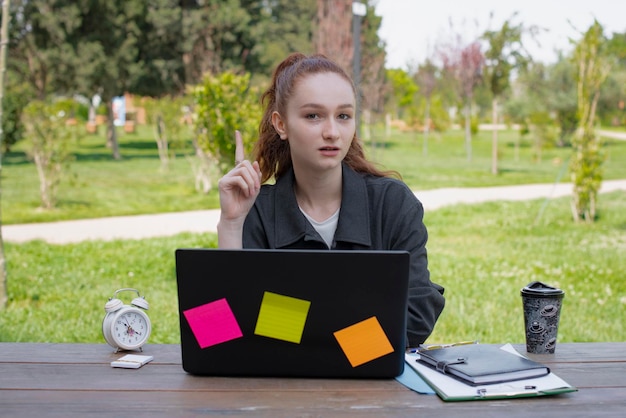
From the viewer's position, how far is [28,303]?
5.59 meters

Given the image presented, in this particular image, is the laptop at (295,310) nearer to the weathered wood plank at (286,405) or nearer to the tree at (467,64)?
the weathered wood plank at (286,405)

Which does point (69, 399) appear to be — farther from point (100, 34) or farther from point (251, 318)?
point (100, 34)

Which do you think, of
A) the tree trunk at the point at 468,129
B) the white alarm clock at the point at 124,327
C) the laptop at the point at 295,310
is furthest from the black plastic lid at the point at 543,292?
the tree trunk at the point at 468,129

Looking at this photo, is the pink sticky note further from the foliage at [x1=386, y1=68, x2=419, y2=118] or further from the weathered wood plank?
the foliage at [x1=386, y1=68, x2=419, y2=118]

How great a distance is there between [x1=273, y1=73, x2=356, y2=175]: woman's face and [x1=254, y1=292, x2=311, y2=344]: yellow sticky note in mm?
620

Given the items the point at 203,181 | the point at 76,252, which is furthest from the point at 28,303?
the point at 203,181

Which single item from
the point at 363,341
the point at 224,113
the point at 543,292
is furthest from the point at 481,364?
the point at 224,113

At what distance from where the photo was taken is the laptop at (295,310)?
166 cm

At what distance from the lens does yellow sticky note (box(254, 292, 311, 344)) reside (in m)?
1.68

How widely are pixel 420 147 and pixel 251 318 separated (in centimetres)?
2989

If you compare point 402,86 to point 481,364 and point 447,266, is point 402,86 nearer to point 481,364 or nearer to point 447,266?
point 447,266

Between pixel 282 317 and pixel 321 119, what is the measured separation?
697 millimetres

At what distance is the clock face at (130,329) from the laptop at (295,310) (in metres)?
0.35

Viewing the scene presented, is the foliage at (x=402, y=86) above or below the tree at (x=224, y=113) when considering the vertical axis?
above
